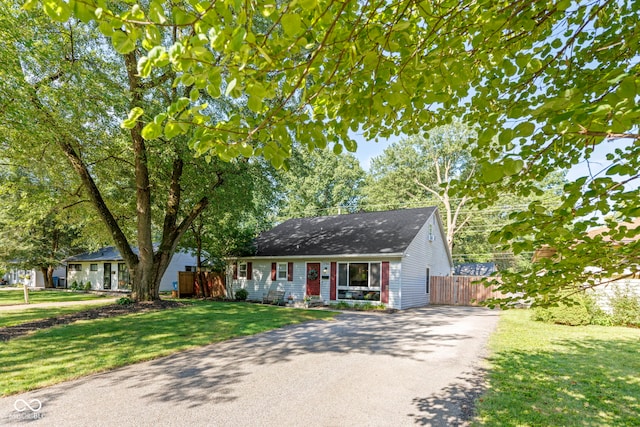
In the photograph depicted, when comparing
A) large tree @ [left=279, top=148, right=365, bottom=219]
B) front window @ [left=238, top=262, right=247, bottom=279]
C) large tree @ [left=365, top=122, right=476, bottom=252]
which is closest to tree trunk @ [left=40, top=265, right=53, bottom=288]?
front window @ [left=238, top=262, right=247, bottom=279]

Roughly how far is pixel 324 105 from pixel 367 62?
449mm

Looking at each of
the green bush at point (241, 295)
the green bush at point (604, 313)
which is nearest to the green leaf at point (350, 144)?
the green bush at point (604, 313)

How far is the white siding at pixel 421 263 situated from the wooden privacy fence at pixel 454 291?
2.15ft

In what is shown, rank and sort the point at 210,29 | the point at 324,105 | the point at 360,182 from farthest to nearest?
the point at 360,182
the point at 324,105
the point at 210,29

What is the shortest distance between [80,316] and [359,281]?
11367mm

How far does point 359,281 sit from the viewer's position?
56.0ft

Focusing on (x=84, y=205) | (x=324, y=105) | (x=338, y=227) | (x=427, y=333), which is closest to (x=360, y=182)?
(x=338, y=227)

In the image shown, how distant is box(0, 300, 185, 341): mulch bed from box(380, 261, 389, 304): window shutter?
29.8ft

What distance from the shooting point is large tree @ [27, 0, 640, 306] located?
1.47 m

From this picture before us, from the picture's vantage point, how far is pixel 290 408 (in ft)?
14.8

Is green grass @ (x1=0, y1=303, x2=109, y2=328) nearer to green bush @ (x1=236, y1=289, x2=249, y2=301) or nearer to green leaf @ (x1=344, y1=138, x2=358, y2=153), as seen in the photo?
green bush @ (x1=236, y1=289, x2=249, y2=301)

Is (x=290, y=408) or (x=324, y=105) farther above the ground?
(x=324, y=105)

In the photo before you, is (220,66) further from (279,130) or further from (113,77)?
(113,77)

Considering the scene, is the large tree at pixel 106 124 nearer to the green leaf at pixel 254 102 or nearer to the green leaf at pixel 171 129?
the green leaf at pixel 171 129
